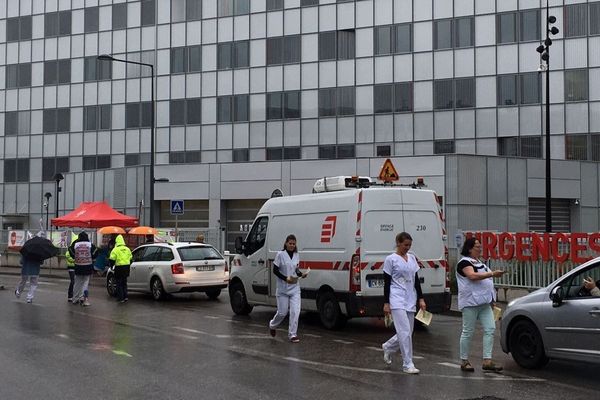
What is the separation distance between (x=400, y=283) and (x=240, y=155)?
37.7 m

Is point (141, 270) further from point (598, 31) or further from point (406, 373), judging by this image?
point (598, 31)

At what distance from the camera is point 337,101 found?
143ft

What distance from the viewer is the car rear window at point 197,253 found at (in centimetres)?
1827

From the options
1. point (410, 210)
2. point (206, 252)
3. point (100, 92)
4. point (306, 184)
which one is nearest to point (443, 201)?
point (306, 184)

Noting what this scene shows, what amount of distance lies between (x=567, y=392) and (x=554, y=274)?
842 centimetres

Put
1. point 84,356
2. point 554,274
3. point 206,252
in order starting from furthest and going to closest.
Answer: point 206,252 → point 554,274 → point 84,356

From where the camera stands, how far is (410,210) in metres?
12.5

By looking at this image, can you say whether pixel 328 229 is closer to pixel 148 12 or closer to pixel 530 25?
pixel 530 25

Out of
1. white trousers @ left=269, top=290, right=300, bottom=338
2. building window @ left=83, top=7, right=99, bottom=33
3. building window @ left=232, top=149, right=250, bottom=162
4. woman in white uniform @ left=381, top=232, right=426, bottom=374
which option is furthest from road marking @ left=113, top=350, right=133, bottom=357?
building window @ left=83, top=7, right=99, bottom=33

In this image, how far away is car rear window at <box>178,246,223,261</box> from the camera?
18.3 m

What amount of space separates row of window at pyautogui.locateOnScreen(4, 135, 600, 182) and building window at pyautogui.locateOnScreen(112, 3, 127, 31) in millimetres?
9146

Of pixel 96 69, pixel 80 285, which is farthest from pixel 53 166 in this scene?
pixel 80 285

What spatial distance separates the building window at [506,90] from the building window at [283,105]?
12.1 m

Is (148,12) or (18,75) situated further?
(18,75)
